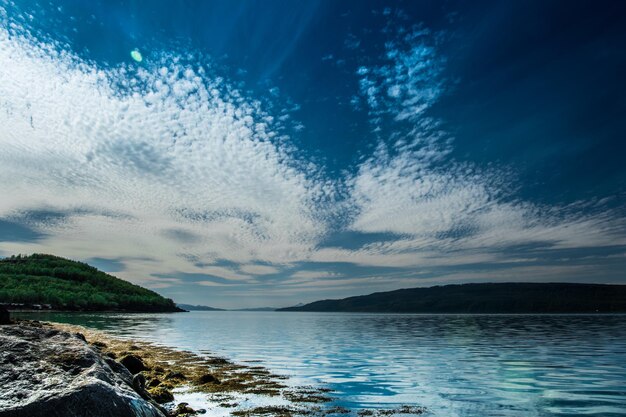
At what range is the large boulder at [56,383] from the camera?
7551mm

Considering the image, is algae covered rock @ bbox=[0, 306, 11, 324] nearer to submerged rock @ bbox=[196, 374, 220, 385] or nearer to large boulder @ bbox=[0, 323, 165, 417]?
large boulder @ bbox=[0, 323, 165, 417]

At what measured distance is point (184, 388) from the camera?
20203 mm

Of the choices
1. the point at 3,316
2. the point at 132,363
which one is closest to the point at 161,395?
the point at 132,363

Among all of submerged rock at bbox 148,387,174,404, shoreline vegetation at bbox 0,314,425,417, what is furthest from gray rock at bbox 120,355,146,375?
submerged rock at bbox 148,387,174,404

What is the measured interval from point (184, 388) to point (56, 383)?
13.3 m

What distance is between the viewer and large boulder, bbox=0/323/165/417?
7.55m

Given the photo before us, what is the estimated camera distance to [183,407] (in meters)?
15.7

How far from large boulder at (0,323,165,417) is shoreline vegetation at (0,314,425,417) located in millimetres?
22

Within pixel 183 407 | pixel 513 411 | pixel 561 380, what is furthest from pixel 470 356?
pixel 183 407

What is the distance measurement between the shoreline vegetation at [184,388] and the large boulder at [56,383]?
22mm

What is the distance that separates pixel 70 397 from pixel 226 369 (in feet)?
70.9

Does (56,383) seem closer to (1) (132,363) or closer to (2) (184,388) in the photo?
(2) (184,388)

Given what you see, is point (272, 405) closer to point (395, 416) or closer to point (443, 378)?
point (395, 416)

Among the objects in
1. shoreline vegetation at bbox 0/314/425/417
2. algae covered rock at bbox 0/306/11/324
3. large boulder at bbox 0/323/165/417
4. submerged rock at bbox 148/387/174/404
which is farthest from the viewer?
submerged rock at bbox 148/387/174/404
